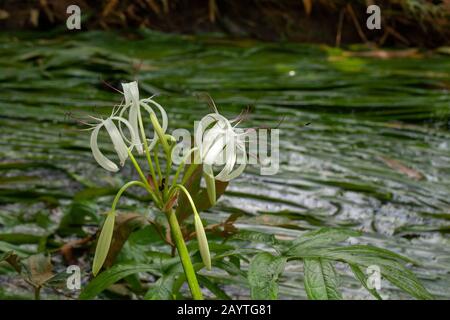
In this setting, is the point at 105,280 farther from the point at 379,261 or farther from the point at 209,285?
the point at 379,261

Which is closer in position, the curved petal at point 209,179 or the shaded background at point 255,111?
the curved petal at point 209,179

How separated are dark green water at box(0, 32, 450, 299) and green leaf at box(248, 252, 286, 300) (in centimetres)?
31

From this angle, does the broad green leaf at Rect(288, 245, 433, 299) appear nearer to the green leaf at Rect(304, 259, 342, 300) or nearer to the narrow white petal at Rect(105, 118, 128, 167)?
the green leaf at Rect(304, 259, 342, 300)

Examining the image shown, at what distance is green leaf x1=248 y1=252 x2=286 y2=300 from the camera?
30.5 inches

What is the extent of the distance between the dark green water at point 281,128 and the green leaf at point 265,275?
308 mm

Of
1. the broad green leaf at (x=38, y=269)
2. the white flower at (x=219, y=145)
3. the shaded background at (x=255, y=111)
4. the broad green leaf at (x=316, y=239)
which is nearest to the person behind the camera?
the white flower at (x=219, y=145)

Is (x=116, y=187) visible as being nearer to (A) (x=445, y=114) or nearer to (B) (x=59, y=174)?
(B) (x=59, y=174)

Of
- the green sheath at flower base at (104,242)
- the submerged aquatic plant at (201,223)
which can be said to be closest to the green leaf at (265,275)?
the submerged aquatic plant at (201,223)

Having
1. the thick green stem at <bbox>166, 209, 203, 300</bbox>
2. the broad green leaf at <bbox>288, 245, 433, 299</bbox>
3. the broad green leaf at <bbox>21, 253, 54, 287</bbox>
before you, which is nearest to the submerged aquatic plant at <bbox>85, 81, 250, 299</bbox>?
the thick green stem at <bbox>166, 209, 203, 300</bbox>

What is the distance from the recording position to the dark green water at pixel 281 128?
4.67ft

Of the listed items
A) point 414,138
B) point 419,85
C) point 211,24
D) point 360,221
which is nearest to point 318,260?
point 360,221

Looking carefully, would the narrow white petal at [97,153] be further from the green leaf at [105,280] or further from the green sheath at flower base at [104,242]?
the green leaf at [105,280]

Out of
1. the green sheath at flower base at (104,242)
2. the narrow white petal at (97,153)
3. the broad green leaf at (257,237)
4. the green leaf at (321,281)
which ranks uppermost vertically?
the narrow white petal at (97,153)
